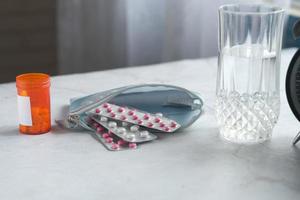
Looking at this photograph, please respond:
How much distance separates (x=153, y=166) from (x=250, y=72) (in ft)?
0.81

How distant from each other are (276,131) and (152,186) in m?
0.34

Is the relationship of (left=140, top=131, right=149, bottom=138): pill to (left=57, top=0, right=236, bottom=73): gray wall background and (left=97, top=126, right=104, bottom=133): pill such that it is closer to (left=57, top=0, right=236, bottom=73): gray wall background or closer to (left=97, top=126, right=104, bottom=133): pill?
(left=97, top=126, right=104, bottom=133): pill

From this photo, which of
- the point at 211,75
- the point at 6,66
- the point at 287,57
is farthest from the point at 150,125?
Result: the point at 6,66

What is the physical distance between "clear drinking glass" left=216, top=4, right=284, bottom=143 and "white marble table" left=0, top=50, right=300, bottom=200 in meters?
0.04

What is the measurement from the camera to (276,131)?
107 centimetres

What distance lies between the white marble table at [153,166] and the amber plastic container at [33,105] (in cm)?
2

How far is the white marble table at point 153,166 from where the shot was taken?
83cm

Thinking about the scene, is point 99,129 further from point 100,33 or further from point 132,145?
point 100,33

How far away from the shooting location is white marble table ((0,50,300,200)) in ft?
2.71

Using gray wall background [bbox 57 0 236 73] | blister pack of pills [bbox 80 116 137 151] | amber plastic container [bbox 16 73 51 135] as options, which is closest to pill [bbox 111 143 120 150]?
blister pack of pills [bbox 80 116 137 151]

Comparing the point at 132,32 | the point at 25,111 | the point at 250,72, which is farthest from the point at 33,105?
the point at 132,32

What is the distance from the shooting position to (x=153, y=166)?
91cm

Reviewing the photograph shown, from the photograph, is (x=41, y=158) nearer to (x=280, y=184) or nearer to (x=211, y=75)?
(x=280, y=184)

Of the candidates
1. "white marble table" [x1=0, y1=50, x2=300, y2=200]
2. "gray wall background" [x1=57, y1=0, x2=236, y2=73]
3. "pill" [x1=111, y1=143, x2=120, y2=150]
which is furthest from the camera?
"gray wall background" [x1=57, y1=0, x2=236, y2=73]
